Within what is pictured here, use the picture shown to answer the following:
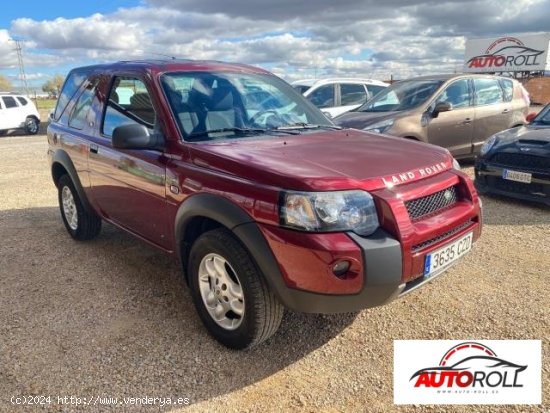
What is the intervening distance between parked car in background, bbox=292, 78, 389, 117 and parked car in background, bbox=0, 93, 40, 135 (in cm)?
1343

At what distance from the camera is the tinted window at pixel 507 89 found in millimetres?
8330

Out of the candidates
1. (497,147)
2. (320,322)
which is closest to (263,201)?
(320,322)

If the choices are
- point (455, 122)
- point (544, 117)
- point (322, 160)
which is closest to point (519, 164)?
point (544, 117)

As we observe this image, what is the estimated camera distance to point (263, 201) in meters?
2.39

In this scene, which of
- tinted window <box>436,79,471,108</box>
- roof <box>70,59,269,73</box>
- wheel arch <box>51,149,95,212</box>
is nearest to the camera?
roof <box>70,59,269,73</box>

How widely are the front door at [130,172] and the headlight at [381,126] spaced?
397cm

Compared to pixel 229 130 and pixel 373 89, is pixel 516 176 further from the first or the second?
pixel 373 89

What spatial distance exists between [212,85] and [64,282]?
2.15m

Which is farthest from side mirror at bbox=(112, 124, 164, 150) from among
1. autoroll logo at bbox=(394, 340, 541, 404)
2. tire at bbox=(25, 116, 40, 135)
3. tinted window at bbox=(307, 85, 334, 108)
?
tire at bbox=(25, 116, 40, 135)

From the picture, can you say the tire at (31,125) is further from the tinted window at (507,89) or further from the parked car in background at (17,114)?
the tinted window at (507,89)

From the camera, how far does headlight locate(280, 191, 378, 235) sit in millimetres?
2305

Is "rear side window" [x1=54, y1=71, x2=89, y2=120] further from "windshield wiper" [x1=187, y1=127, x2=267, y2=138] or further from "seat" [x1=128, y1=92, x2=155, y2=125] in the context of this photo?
"windshield wiper" [x1=187, y1=127, x2=267, y2=138]

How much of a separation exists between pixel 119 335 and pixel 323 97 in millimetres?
7817

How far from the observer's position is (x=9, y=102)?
1800cm
